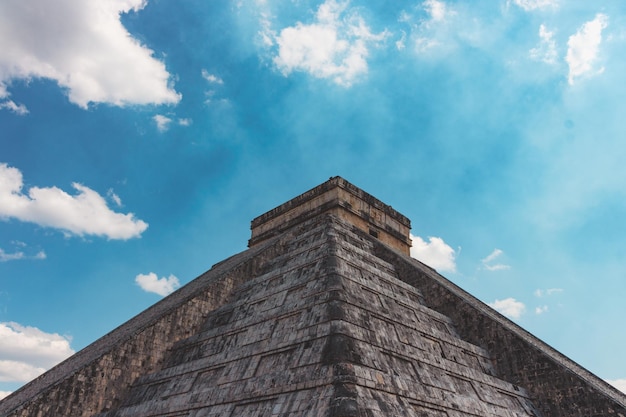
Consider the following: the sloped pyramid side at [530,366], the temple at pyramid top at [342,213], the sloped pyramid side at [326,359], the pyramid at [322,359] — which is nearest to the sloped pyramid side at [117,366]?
the pyramid at [322,359]

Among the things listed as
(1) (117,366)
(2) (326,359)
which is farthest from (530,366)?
(1) (117,366)

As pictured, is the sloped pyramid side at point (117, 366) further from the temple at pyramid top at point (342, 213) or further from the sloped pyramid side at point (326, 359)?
the temple at pyramid top at point (342, 213)

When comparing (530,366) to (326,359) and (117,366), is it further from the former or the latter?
(117,366)

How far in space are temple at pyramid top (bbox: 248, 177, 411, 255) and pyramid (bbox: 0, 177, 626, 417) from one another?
174 inches

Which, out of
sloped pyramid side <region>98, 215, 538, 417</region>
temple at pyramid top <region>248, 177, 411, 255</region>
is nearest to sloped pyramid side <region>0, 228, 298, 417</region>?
sloped pyramid side <region>98, 215, 538, 417</region>

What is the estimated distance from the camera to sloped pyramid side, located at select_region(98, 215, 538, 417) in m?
6.45

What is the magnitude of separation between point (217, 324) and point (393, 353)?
4673 mm

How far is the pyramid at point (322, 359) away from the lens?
671 centimetres

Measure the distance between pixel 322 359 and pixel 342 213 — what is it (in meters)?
10.7

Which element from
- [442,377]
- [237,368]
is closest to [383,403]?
[442,377]

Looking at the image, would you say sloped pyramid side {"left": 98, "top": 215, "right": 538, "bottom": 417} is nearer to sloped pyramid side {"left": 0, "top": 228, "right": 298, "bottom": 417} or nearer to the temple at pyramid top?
sloped pyramid side {"left": 0, "top": 228, "right": 298, "bottom": 417}

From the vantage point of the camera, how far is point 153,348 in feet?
34.1

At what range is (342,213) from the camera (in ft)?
56.3

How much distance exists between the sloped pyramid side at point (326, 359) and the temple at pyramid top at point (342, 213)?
6083 millimetres
